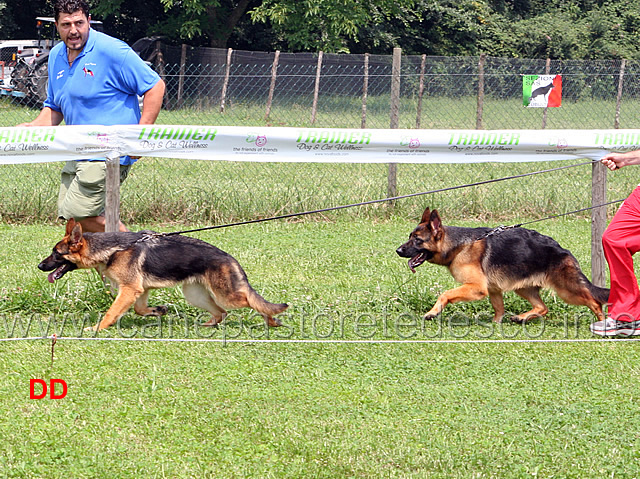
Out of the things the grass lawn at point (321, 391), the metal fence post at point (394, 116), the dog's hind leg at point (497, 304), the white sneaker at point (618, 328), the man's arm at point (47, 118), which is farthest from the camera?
the metal fence post at point (394, 116)

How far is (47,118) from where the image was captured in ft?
20.8

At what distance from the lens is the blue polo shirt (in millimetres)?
5980

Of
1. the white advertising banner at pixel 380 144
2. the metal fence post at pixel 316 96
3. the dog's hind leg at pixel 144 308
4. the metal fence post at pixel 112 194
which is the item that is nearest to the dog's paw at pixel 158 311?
the dog's hind leg at pixel 144 308

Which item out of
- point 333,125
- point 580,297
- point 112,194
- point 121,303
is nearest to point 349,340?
A: point 121,303

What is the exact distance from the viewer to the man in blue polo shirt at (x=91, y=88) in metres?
5.97

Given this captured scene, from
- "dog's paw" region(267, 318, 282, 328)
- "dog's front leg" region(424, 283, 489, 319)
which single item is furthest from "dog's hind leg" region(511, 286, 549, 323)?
"dog's paw" region(267, 318, 282, 328)

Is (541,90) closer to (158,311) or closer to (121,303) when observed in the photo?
(158,311)

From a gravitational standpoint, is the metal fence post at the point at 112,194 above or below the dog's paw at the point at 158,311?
above

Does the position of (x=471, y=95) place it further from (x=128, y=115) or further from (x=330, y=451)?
(x=330, y=451)

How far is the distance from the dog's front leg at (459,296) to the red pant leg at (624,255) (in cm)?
86

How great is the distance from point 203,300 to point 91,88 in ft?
5.63

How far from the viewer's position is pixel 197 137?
6047mm

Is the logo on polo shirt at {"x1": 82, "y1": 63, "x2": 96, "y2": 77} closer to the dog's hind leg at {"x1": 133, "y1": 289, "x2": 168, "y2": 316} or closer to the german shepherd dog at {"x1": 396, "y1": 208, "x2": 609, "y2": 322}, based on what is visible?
the dog's hind leg at {"x1": 133, "y1": 289, "x2": 168, "y2": 316}

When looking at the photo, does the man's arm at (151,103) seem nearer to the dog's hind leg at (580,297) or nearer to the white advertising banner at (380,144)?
the white advertising banner at (380,144)
